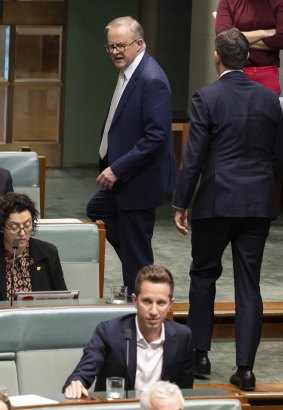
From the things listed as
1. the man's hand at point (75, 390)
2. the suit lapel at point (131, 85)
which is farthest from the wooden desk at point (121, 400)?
the suit lapel at point (131, 85)

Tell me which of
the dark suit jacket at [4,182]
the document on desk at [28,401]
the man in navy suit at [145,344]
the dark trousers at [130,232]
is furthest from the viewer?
the dark suit jacket at [4,182]

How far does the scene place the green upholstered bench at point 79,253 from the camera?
5668 mm

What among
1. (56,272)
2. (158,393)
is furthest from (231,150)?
(158,393)

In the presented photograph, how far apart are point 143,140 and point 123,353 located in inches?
62.6

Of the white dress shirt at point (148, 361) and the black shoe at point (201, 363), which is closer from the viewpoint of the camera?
the white dress shirt at point (148, 361)

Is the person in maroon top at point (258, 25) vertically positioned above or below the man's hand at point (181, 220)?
above

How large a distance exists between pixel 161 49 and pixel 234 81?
19.1 ft

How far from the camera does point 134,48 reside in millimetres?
5594

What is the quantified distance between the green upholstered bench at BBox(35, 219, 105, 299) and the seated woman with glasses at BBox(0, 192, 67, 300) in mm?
→ 415

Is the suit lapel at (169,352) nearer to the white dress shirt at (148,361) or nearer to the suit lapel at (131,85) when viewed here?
the white dress shirt at (148,361)

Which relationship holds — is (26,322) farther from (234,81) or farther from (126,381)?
(234,81)

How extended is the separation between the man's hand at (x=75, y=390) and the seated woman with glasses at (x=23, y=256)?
1.25 m

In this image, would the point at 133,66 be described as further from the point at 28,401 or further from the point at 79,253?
the point at 28,401

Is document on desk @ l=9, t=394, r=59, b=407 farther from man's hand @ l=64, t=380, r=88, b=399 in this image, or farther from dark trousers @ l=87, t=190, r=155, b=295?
dark trousers @ l=87, t=190, r=155, b=295
